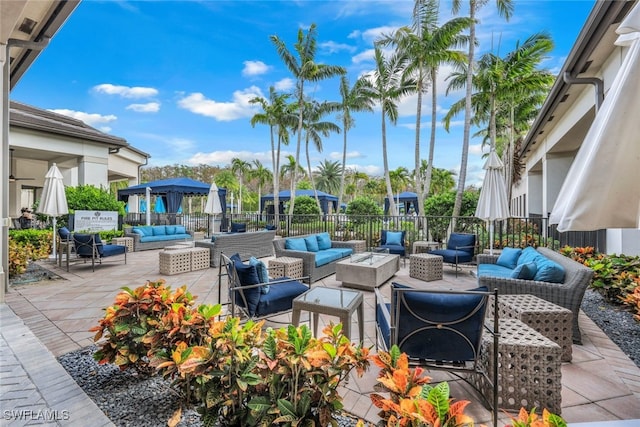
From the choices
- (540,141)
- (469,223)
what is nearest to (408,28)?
(540,141)

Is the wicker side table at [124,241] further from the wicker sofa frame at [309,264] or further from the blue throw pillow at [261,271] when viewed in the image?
the blue throw pillow at [261,271]

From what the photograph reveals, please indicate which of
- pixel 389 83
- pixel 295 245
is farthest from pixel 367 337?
pixel 389 83

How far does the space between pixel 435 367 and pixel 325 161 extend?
34.4m

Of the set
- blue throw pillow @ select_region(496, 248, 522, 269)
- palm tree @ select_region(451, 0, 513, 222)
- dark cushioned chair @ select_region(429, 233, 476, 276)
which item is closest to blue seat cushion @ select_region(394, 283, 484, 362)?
blue throw pillow @ select_region(496, 248, 522, 269)

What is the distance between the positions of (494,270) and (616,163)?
382 centimetres

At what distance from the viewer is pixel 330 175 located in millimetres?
35688

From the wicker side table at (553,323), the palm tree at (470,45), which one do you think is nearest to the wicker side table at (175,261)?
the wicker side table at (553,323)

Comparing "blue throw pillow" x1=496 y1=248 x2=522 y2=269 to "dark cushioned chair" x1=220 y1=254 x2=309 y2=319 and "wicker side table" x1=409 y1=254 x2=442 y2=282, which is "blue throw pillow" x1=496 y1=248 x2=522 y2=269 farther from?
"dark cushioned chair" x1=220 y1=254 x2=309 y2=319

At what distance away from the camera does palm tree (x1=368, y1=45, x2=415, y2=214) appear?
12.1 meters

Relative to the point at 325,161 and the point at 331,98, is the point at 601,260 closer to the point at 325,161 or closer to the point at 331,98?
the point at 331,98

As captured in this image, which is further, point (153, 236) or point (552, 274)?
point (153, 236)

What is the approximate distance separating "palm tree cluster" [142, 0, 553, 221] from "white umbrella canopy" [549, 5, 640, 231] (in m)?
9.02

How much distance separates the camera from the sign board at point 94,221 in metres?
7.92

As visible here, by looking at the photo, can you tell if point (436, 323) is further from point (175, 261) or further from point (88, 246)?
point (88, 246)
